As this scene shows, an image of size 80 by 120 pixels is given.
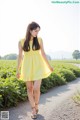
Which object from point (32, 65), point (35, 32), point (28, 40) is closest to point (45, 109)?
point (32, 65)

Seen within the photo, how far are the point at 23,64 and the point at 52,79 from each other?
587cm

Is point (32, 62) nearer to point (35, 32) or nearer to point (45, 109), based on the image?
point (35, 32)

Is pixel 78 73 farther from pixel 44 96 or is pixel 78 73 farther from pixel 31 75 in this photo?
pixel 31 75

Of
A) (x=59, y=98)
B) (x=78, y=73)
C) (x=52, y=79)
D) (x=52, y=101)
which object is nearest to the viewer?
(x=52, y=101)

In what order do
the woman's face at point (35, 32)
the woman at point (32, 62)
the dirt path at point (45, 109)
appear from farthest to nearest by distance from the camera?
1. the dirt path at point (45, 109)
2. the woman at point (32, 62)
3. the woman's face at point (35, 32)

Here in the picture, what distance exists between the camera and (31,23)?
646 centimetres

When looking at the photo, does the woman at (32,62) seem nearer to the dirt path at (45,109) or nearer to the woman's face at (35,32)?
the woman's face at (35,32)

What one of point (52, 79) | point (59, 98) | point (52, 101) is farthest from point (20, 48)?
point (52, 79)

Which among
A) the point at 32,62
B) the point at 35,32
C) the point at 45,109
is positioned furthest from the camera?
the point at 45,109

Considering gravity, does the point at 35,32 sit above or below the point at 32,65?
above

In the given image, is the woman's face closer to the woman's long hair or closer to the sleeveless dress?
the woman's long hair

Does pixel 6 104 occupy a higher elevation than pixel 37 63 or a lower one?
lower

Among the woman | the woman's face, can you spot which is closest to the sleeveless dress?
the woman

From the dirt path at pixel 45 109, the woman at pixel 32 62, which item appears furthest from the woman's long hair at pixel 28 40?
the dirt path at pixel 45 109
